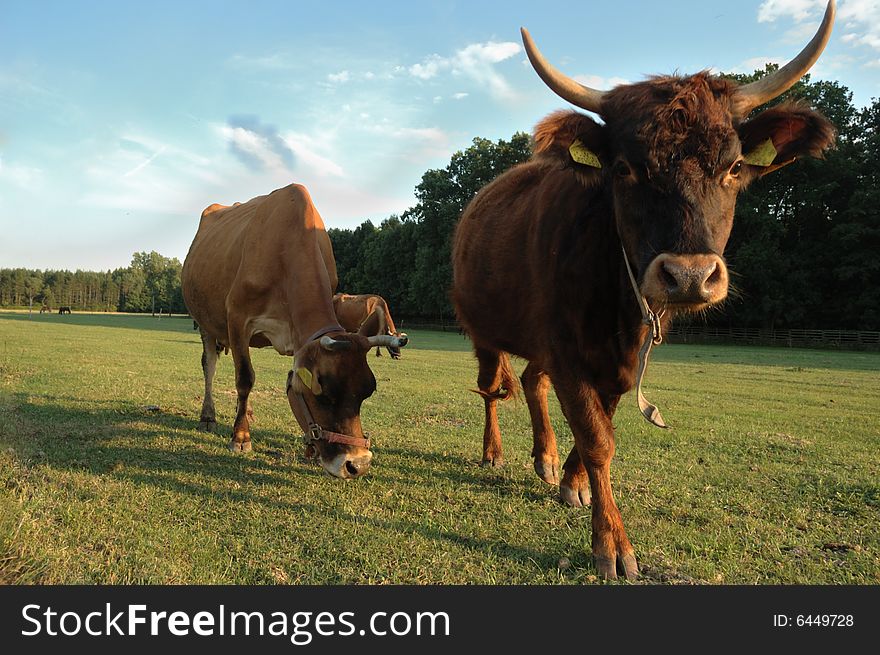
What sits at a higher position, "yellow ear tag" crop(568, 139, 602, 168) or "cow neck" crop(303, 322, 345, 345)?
"yellow ear tag" crop(568, 139, 602, 168)

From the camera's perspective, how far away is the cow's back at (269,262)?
561cm

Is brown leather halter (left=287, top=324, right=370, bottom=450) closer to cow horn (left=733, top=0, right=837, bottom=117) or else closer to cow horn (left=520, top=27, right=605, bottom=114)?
cow horn (left=520, top=27, right=605, bottom=114)

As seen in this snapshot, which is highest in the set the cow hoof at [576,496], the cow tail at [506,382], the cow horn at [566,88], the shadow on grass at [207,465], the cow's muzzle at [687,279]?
the cow horn at [566,88]

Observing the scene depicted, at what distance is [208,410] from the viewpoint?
23.8 feet

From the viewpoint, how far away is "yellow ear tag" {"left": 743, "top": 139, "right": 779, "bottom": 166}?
3.27 metres

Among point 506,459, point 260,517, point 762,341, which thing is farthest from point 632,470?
point 762,341

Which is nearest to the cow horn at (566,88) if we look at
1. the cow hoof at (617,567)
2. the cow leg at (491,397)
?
the cow hoof at (617,567)

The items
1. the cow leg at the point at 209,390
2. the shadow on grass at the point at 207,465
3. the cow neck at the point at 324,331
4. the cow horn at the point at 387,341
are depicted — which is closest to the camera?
the shadow on grass at the point at 207,465

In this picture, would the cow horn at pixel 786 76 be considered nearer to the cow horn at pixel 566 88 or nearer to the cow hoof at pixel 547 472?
the cow horn at pixel 566 88

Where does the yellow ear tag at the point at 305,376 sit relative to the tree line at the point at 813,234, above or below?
below

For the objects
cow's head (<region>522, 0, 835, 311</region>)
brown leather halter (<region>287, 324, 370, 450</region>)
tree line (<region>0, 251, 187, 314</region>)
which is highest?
tree line (<region>0, 251, 187, 314</region>)

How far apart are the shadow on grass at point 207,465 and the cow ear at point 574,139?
8.15ft

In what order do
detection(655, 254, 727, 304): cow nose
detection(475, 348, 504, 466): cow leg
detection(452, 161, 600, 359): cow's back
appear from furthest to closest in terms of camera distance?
detection(475, 348, 504, 466): cow leg → detection(452, 161, 600, 359): cow's back → detection(655, 254, 727, 304): cow nose

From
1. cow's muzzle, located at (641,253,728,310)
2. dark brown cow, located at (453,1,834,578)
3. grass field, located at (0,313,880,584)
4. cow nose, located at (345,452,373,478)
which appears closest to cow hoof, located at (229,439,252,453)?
grass field, located at (0,313,880,584)
